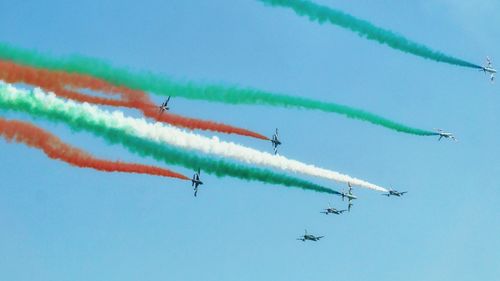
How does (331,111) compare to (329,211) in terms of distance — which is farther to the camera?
(329,211)

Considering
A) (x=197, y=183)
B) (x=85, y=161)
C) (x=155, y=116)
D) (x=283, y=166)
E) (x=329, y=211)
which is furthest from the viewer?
(x=329, y=211)

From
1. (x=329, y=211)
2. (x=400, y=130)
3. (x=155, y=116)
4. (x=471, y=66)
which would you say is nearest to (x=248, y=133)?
(x=155, y=116)

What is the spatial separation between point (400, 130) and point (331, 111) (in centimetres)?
789

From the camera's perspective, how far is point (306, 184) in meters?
63.6

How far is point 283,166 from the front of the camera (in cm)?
6325

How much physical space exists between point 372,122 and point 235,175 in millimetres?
11684

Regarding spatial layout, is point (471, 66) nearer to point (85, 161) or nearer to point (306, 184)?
point (306, 184)

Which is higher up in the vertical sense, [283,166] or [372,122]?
[372,122]

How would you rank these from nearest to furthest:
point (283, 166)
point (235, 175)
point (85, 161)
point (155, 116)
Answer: point (85, 161)
point (155, 116)
point (235, 175)
point (283, 166)

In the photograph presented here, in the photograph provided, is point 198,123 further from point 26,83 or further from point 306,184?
point 26,83

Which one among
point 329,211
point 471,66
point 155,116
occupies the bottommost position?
point 329,211

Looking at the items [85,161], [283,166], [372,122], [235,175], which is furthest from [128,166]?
[372,122]

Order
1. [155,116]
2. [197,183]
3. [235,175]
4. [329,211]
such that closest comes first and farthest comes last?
1. [155,116]
2. [235,175]
3. [197,183]
4. [329,211]

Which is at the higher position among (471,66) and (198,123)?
(471,66)
